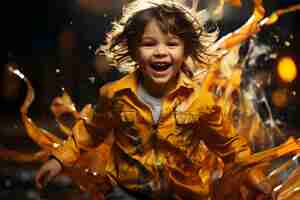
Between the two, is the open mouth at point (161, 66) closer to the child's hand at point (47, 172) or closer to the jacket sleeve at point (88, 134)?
the jacket sleeve at point (88, 134)

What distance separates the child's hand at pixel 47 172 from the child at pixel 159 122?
0.02 metres

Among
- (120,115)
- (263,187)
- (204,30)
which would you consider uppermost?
(204,30)

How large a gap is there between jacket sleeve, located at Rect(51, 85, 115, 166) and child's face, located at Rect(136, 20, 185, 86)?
→ 0.09m

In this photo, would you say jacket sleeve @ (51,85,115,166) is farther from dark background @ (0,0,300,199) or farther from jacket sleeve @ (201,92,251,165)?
jacket sleeve @ (201,92,251,165)

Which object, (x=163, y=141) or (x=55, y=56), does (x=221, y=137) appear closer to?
(x=163, y=141)

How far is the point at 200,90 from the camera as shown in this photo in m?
1.00

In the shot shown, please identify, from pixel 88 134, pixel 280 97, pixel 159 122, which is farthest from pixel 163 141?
pixel 280 97

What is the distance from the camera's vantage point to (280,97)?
103 cm

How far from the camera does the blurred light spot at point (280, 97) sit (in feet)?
3.38

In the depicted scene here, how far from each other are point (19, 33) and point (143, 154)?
0.33m

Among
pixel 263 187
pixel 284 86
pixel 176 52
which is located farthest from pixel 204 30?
pixel 263 187

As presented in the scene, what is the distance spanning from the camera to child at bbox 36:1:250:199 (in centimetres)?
97

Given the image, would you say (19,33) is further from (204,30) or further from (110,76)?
(204,30)

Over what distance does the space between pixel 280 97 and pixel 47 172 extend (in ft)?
1.53
